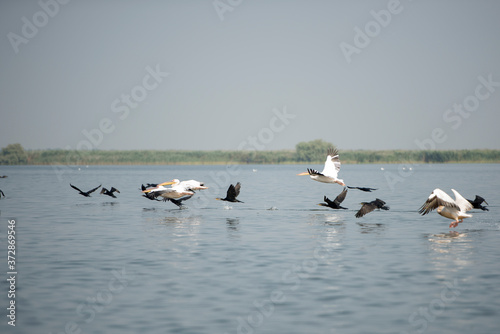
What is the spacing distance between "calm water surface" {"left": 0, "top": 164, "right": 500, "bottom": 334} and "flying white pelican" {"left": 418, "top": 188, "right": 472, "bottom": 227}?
0.65m

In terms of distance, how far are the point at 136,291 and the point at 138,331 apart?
88.8 inches

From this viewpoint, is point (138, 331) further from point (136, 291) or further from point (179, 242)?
point (179, 242)

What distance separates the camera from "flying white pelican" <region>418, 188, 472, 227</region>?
17.0 metres

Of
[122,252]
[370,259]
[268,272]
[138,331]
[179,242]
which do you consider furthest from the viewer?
[179,242]

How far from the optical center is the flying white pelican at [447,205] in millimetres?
17031

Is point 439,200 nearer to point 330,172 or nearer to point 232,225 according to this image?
point 330,172

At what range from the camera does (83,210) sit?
25.9 metres

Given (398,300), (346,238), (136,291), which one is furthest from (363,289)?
(346,238)

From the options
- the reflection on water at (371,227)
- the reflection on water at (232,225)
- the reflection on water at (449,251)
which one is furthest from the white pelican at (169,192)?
the reflection on water at (449,251)

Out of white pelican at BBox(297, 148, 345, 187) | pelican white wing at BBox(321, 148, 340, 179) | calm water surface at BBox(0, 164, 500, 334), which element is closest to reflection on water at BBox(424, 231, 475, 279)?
calm water surface at BBox(0, 164, 500, 334)

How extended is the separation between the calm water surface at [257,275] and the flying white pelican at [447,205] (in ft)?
2.12

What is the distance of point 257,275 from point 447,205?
764 centimetres

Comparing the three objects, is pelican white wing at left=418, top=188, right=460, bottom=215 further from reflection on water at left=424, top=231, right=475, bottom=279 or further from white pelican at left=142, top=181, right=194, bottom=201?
white pelican at left=142, top=181, right=194, bottom=201

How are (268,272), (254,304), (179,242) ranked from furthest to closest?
1. (179,242)
2. (268,272)
3. (254,304)
